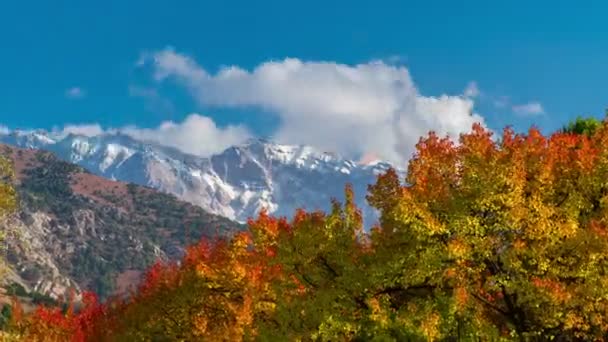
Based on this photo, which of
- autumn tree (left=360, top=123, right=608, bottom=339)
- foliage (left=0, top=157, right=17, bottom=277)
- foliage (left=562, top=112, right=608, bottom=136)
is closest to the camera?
autumn tree (left=360, top=123, right=608, bottom=339)

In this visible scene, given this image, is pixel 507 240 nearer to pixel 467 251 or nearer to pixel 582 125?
pixel 467 251

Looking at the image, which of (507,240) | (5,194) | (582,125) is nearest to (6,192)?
(5,194)

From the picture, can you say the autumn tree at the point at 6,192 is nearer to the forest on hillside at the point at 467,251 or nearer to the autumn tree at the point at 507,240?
the forest on hillside at the point at 467,251

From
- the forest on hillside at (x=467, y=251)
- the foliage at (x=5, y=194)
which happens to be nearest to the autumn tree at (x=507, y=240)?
the forest on hillside at (x=467, y=251)

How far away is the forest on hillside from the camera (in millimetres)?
28938

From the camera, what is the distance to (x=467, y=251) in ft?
95.6

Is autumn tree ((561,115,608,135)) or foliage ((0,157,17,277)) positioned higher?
autumn tree ((561,115,608,135))

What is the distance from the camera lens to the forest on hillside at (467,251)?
94.9 ft

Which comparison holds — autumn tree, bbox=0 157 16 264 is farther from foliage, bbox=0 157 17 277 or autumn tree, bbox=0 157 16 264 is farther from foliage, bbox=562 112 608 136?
foliage, bbox=562 112 608 136

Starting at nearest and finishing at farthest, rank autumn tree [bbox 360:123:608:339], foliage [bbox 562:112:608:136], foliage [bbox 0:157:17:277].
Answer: autumn tree [bbox 360:123:608:339] < foliage [bbox 0:157:17:277] < foliage [bbox 562:112:608:136]

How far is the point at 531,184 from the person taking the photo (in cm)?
3064

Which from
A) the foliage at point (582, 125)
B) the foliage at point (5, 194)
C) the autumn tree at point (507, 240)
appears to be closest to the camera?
the autumn tree at point (507, 240)

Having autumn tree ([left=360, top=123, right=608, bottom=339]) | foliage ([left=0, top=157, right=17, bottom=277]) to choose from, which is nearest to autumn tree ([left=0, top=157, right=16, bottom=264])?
foliage ([left=0, top=157, right=17, bottom=277])

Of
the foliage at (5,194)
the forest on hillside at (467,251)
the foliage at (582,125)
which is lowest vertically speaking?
the foliage at (5,194)
